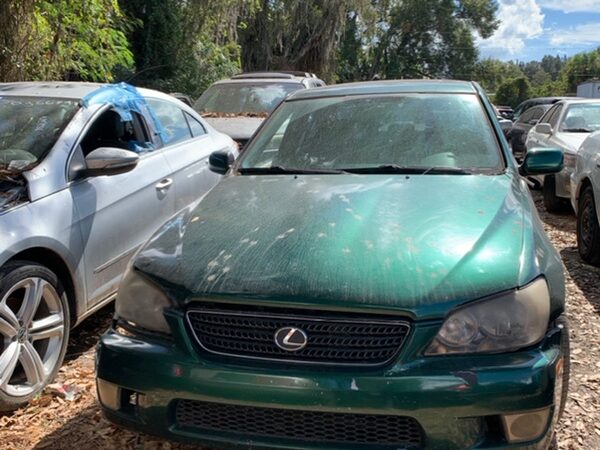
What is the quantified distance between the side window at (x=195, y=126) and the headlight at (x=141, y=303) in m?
2.94

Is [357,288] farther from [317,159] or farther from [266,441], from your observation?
[317,159]

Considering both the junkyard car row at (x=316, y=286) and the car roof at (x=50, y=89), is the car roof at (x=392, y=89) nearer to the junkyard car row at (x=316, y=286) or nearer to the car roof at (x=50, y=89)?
the junkyard car row at (x=316, y=286)

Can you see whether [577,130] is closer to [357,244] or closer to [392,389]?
[357,244]

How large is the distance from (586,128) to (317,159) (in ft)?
21.1

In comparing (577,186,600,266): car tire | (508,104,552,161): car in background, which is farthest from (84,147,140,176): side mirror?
(508,104,552,161): car in background

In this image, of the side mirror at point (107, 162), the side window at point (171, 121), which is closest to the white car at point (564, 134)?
the side window at point (171, 121)

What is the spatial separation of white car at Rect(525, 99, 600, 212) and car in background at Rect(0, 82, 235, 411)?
494 centimetres

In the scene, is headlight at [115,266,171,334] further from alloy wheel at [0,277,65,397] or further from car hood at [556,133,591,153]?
car hood at [556,133,591,153]

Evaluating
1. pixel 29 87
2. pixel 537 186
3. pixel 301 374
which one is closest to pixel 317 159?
pixel 301 374

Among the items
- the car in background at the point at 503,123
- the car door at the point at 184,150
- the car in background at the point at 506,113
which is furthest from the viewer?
the car in background at the point at 506,113

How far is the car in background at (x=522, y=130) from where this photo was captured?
36.9 feet

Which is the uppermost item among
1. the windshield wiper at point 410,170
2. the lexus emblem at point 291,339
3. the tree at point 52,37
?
the tree at point 52,37

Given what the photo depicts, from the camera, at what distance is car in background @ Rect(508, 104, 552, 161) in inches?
443

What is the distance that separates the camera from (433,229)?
8.16 ft
